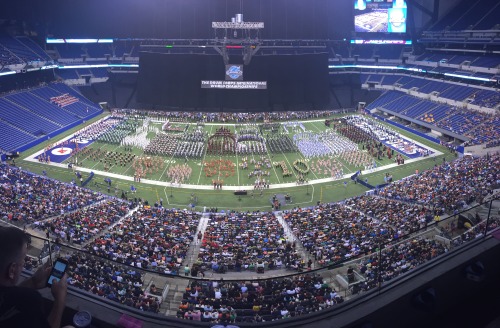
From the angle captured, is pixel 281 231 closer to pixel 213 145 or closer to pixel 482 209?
pixel 482 209

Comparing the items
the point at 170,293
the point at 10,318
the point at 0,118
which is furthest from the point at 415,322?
the point at 0,118

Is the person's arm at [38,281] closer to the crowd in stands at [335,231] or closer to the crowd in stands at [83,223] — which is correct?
the crowd in stands at [335,231]

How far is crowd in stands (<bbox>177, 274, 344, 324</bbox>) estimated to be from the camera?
32.2 ft

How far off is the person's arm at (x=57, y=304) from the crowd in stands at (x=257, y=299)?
5.62 meters

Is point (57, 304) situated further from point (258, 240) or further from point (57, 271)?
point (258, 240)

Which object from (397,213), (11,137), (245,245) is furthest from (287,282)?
(11,137)

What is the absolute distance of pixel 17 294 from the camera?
325 centimetres

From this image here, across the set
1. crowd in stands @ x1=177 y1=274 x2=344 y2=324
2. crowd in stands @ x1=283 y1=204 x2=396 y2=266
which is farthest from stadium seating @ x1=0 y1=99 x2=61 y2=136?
crowd in stands @ x1=177 y1=274 x2=344 y2=324

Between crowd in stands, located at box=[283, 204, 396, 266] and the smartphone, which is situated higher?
the smartphone

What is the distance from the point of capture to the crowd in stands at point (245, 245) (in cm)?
1852

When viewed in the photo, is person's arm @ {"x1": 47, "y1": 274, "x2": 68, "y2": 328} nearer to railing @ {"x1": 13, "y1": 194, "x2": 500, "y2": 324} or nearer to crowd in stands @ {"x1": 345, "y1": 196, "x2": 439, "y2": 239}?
railing @ {"x1": 13, "y1": 194, "x2": 500, "y2": 324}

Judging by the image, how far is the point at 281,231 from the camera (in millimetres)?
23281

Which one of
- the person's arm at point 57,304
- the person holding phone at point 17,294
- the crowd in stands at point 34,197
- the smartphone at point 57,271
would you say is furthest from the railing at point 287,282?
the crowd in stands at point 34,197

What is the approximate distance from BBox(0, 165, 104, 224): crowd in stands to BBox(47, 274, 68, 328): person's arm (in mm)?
20850
